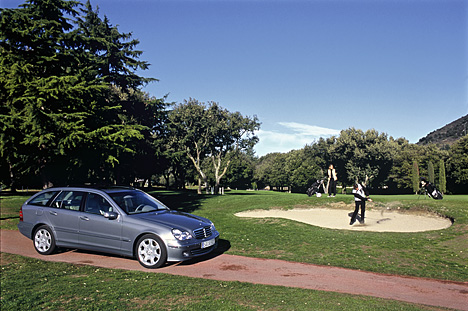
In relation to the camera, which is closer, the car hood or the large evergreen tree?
the car hood

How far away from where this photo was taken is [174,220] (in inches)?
320

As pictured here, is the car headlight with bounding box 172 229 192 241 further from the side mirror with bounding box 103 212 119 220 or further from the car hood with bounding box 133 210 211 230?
the side mirror with bounding box 103 212 119 220

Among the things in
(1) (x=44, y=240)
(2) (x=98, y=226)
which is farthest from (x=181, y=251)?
(1) (x=44, y=240)

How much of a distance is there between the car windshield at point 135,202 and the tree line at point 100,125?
26.8ft

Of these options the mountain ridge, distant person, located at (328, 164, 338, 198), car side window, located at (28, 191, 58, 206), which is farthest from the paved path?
the mountain ridge

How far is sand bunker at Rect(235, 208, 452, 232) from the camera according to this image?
44.9 ft

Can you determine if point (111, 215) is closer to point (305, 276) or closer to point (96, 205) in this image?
point (96, 205)

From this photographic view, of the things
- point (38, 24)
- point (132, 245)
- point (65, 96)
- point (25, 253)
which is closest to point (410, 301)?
point (132, 245)

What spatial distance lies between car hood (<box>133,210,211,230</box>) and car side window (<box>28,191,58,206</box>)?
292 centimetres

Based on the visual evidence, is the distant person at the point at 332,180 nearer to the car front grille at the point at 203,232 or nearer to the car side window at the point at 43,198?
the car front grille at the point at 203,232

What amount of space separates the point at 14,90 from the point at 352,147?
56.1m

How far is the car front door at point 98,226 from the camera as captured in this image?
8.01 m

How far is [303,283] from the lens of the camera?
21.9ft

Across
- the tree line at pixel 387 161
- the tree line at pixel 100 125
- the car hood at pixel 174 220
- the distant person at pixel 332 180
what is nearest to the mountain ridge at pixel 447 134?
the tree line at pixel 387 161
